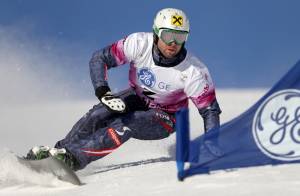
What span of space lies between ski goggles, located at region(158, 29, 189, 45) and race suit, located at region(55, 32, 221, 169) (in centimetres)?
25

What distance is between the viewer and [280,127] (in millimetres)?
5094

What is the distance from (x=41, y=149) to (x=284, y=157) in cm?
273

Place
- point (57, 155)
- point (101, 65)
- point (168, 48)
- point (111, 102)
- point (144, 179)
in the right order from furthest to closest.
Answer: point (101, 65) → point (168, 48) → point (111, 102) → point (57, 155) → point (144, 179)

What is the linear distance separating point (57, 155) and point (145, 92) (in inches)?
56.5

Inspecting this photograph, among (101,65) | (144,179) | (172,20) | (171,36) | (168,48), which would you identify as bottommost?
(144,179)

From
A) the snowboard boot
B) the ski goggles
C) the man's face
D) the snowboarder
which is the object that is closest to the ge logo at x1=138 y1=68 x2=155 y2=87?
the snowboarder

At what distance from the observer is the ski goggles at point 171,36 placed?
703 cm

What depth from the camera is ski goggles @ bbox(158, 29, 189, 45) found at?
7031mm

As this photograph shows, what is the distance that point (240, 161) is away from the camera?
205 inches

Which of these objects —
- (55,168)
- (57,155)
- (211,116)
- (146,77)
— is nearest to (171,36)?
(146,77)

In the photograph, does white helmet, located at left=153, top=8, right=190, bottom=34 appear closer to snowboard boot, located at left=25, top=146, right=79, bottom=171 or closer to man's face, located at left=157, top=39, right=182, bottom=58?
man's face, located at left=157, top=39, right=182, bottom=58

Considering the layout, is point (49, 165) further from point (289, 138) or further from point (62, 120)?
point (62, 120)

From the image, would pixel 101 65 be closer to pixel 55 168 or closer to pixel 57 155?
pixel 57 155

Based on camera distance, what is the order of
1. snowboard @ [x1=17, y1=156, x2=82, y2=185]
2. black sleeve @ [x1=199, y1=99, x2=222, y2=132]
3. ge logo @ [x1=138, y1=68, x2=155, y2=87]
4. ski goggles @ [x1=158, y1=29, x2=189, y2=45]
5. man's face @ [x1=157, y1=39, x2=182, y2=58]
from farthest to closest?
ge logo @ [x1=138, y1=68, x2=155, y2=87] < man's face @ [x1=157, y1=39, x2=182, y2=58] < ski goggles @ [x1=158, y1=29, x2=189, y2=45] < black sleeve @ [x1=199, y1=99, x2=222, y2=132] < snowboard @ [x1=17, y1=156, x2=82, y2=185]
